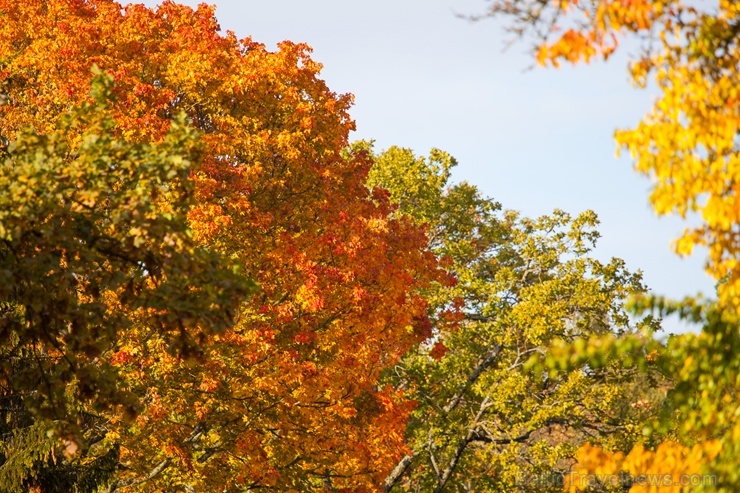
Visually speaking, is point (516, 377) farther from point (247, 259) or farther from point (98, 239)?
point (98, 239)

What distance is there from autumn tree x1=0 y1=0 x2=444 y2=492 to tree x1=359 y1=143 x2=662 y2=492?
4.85 metres

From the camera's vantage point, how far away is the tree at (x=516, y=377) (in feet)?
93.3

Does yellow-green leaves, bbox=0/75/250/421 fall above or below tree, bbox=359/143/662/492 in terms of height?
below

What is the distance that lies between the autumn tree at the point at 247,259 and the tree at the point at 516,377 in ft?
15.9

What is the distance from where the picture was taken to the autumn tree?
19.4 metres

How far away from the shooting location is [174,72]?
73.6ft

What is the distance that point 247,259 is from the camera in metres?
20.7

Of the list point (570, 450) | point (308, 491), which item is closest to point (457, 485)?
point (570, 450)

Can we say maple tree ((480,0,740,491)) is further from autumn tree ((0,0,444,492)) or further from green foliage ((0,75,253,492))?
autumn tree ((0,0,444,492))

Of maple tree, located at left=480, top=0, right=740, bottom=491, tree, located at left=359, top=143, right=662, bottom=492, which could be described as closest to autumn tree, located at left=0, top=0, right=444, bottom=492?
tree, located at left=359, top=143, right=662, bottom=492

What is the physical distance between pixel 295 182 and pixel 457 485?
40.6 ft

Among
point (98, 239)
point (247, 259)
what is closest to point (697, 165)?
point (98, 239)

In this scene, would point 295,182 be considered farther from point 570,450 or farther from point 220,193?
point 570,450

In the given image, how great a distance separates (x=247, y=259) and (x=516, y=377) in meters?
10.3
